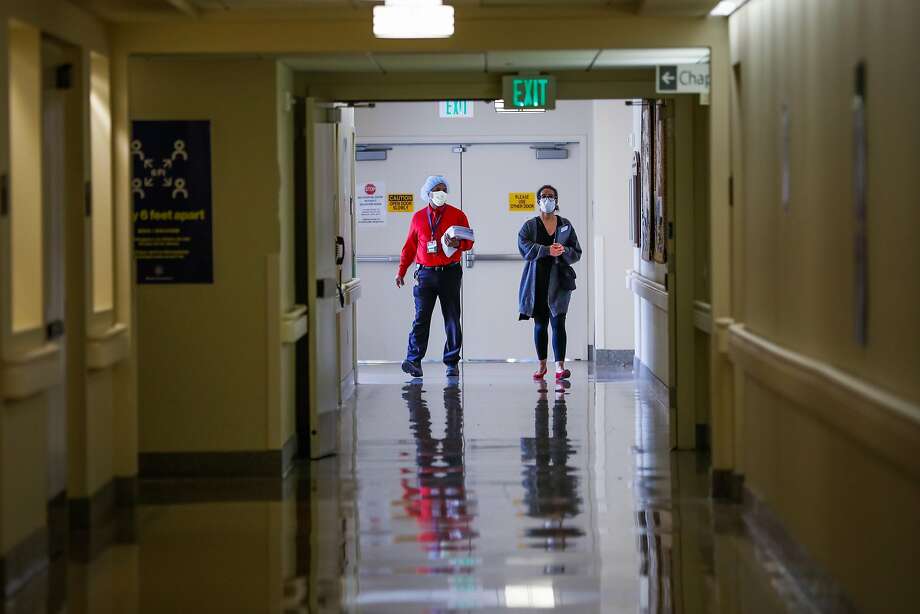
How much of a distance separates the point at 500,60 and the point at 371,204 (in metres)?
6.85

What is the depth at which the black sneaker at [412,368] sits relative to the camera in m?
12.6

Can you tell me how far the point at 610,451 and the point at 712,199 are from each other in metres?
2.14

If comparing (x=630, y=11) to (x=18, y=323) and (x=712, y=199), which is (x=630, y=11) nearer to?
(x=712, y=199)

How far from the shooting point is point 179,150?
7652 mm

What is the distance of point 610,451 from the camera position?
340 inches

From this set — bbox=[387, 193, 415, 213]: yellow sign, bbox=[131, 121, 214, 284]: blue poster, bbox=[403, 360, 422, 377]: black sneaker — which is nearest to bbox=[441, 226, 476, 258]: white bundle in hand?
bbox=[403, 360, 422, 377]: black sneaker

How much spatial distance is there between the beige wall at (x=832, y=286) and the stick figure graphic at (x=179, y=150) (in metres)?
3.00

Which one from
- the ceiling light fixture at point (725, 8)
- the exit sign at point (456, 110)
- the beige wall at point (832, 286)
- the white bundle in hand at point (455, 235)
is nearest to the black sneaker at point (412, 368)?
the white bundle in hand at point (455, 235)

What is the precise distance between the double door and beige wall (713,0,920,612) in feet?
23.4

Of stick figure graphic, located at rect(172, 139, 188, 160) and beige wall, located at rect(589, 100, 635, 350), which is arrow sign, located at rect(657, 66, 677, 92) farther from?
beige wall, located at rect(589, 100, 635, 350)

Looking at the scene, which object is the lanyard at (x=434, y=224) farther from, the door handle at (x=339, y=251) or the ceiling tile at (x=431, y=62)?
the ceiling tile at (x=431, y=62)

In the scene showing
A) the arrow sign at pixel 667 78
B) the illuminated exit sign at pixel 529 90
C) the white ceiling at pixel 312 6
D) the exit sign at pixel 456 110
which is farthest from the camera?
the exit sign at pixel 456 110

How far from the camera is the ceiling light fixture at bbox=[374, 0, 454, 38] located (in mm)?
6289

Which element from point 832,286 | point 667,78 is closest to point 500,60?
point 667,78
